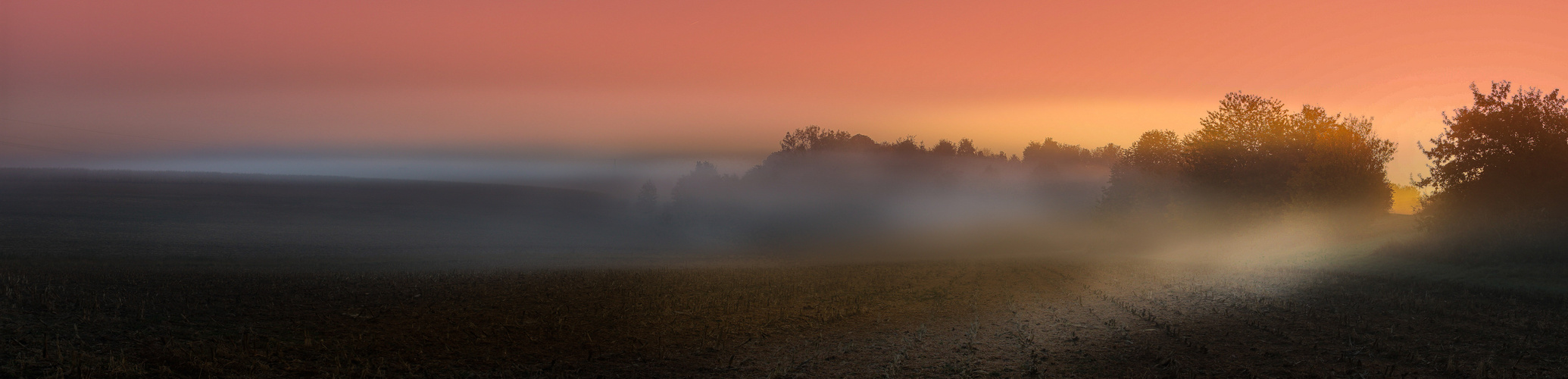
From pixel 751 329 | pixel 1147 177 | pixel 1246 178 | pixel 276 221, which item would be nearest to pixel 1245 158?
pixel 1246 178

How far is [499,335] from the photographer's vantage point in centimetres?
1446

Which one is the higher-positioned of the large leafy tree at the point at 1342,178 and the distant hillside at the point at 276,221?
the large leafy tree at the point at 1342,178

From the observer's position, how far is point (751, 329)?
16062mm

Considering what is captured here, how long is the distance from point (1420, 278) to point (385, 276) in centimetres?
3750

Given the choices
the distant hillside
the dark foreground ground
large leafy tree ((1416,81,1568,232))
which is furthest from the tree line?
the distant hillside

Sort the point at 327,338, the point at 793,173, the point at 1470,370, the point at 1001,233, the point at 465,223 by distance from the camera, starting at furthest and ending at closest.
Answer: the point at 465,223, the point at 793,173, the point at 1001,233, the point at 327,338, the point at 1470,370

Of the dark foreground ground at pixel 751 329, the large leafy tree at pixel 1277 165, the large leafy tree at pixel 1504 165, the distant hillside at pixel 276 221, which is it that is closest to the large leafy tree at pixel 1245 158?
the large leafy tree at pixel 1277 165

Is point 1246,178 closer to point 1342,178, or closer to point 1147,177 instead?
point 1342,178

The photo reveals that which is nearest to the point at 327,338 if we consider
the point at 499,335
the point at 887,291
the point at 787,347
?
the point at 499,335

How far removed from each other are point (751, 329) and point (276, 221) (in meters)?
97.9

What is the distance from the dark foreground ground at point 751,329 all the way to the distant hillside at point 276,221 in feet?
132

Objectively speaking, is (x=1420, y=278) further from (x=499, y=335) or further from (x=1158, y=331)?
(x=499, y=335)

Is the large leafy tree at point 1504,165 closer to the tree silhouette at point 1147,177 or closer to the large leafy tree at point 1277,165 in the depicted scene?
the large leafy tree at point 1277,165

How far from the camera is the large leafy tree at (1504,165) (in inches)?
1207
